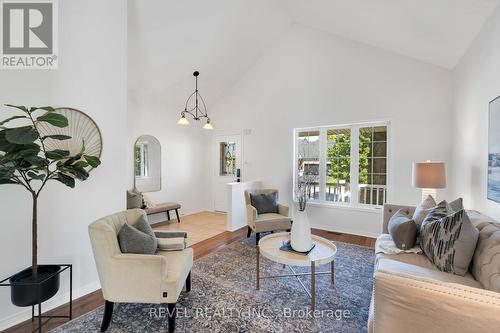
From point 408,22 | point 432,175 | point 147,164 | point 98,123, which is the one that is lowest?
point 432,175

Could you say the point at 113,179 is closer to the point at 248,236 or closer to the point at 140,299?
the point at 140,299

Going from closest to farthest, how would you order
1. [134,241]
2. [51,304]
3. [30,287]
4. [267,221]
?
[30,287] < [134,241] < [51,304] < [267,221]

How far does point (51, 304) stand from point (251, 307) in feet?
5.94

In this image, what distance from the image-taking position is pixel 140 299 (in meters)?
1.79

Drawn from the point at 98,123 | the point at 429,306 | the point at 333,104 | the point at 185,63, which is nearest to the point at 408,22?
the point at 333,104

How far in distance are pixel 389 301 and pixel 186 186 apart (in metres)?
5.22

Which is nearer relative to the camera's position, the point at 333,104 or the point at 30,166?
the point at 30,166

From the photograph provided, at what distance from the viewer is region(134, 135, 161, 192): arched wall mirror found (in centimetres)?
473

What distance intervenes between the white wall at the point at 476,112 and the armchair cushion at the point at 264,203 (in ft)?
8.46

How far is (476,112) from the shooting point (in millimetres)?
2588

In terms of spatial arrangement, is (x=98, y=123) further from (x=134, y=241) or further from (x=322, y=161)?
(x=322, y=161)

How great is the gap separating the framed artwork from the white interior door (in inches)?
171

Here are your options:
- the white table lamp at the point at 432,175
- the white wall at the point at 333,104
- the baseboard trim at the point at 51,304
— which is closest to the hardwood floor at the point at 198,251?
the baseboard trim at the point at 51,304

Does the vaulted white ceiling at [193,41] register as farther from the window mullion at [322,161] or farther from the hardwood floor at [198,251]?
the hardwood floor at [198,251]
